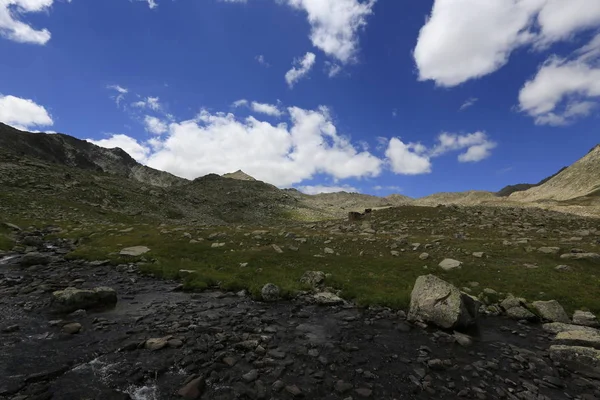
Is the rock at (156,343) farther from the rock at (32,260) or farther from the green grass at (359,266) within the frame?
the rock at (32,260)

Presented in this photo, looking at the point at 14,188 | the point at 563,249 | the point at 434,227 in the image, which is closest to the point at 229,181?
the point at 14,188

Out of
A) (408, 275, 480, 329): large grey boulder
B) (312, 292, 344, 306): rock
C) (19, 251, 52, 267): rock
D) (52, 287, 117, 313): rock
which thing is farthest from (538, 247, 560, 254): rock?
(19, 251, 52, 267): rock

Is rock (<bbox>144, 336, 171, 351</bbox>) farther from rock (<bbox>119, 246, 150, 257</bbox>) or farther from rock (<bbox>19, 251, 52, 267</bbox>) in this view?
rock (<bbox>19, 251, 52, 267</bbox>)

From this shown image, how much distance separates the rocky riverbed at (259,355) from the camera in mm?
11039

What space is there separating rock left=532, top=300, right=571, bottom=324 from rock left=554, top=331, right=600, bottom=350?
2.17m

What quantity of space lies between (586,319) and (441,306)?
8.45m

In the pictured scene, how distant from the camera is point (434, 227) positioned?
45.3 metres

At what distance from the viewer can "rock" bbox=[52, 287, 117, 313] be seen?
17.0 meters

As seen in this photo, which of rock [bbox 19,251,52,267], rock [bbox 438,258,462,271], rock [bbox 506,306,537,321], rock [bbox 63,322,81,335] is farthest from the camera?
rock [bbox 19,251,52,267]

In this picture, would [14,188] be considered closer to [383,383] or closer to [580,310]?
[383,383]

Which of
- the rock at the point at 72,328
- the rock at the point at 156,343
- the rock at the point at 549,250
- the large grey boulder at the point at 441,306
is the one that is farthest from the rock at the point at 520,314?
the rock at the point at 72,328

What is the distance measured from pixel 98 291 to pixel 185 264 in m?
10.0

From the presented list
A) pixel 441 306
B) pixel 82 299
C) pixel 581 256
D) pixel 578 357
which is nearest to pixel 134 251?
pixel 82 299

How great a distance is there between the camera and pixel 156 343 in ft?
44.5
